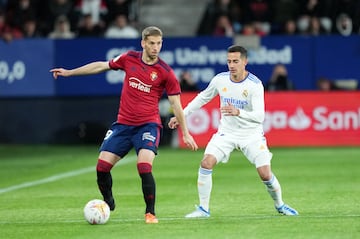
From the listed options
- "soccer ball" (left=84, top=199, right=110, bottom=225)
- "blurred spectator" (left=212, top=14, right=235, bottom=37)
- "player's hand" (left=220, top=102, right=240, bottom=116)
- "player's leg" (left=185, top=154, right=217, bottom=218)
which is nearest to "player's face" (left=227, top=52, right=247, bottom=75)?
"player's hand" (left=220, top=102, right=240, bottom=116)

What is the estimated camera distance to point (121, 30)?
28797 millimetres

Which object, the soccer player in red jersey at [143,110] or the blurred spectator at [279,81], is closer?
the soccer player in red jersey at [143,110]

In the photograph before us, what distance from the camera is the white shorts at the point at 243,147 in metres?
13.3

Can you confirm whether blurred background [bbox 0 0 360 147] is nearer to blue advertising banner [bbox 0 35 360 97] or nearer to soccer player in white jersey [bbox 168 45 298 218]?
blue advertising banner [bbox 0 35 360 97]

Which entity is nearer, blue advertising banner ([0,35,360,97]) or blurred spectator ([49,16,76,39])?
blue advertising banner ([0,35,360,97])

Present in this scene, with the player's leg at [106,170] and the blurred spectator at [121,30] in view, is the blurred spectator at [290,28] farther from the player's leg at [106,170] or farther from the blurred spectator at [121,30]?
the player's leg at [106,170]

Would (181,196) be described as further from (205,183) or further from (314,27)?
(314,27)

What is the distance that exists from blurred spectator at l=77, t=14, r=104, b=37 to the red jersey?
16120 mm

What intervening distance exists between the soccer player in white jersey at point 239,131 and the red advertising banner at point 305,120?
13.0 m

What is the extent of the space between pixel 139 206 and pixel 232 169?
6.54 meters

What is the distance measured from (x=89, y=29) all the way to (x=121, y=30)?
3.02ft

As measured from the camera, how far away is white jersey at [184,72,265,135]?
13188 mm

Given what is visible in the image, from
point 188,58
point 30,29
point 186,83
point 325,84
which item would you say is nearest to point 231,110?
point 186,83

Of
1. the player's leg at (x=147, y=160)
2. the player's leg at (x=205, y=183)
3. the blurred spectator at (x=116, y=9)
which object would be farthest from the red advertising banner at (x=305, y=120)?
the player's leg at (x=147, y=160)
